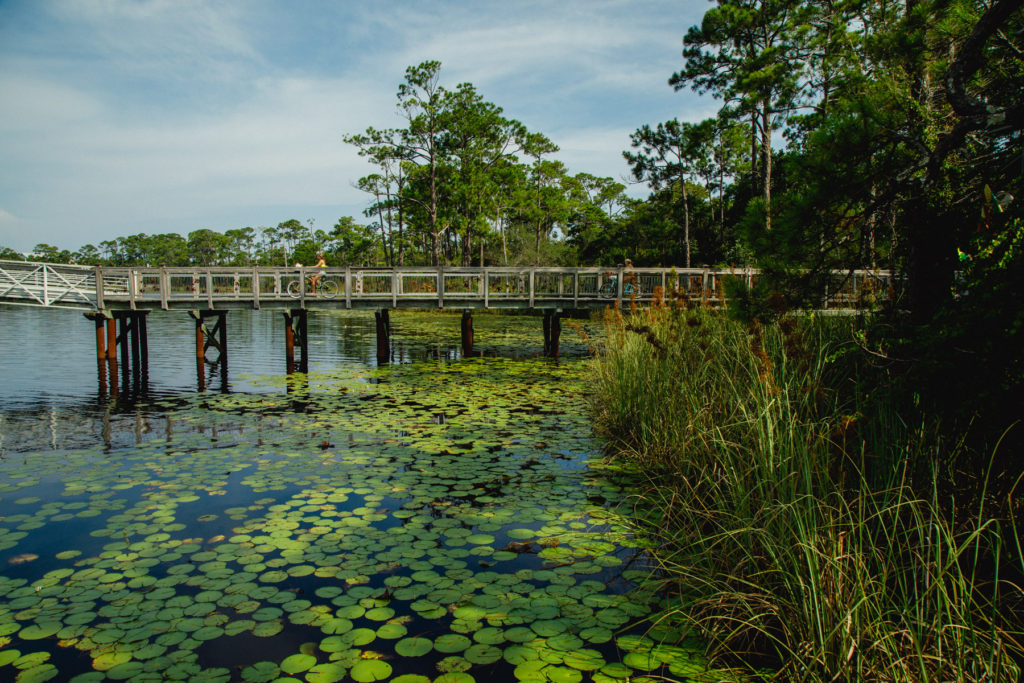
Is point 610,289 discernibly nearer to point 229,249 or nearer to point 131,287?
point 131,287

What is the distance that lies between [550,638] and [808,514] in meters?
1.47

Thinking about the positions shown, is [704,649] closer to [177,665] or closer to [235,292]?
[177,665]

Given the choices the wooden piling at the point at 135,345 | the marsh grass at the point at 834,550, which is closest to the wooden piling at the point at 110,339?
the wooden piling at the point at 135,345

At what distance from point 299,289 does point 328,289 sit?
760mm

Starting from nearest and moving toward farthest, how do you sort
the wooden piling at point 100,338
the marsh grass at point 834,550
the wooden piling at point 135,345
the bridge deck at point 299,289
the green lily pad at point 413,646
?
the marsh grass at point 834,550 → the green lily pad at point 413,646 → the wooden piling at point 100,338 → the wooden piling at point 135,345 → the bridge deck at point 299,289

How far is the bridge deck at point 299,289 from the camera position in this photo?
15164 millimetres

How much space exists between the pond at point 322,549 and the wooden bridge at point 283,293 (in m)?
6.11

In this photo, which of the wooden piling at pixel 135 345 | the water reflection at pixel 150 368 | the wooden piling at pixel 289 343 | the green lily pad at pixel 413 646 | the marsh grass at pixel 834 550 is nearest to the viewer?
the marsh grass at pixel 834 550

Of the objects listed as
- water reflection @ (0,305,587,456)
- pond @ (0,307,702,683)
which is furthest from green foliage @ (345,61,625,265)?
pond @ (0,307,702,683)

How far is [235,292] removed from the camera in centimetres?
1539

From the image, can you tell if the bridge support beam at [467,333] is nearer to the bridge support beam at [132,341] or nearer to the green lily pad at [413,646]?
the bridge support beam at [132,341]

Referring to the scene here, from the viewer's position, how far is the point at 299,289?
51.9 feet

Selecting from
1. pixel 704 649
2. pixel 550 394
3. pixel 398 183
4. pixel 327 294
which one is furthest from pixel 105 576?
pixel 398 183

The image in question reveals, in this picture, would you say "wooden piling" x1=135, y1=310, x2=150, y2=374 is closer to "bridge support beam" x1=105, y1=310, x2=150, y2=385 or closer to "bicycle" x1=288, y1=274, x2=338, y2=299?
"bridge support beam" x1=105, y1=310, x2=150, y2=385
